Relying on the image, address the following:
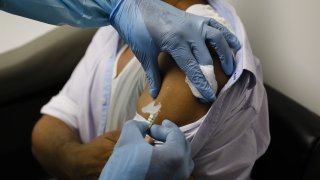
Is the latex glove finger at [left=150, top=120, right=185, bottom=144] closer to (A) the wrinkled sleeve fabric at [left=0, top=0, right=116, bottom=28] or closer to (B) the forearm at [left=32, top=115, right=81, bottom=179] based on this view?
(A) the wrinkled sleeve fabric at [left=0, top=0, right=116, bottom=28]

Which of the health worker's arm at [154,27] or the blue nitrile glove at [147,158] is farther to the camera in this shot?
the health worker's arm at [154,27]

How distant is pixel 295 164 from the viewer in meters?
1.04

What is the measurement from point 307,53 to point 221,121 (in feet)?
1.05

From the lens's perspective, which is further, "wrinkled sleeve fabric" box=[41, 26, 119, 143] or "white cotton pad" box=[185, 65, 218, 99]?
"wrinkled sleeve fabric" box=[41, 26, 119, 143]

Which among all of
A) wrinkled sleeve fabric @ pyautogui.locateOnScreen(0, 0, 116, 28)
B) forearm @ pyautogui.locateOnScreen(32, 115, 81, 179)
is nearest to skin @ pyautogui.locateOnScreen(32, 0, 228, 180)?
forearm @ pyautogui.locateOnScreen(32, 115, 81, 179)

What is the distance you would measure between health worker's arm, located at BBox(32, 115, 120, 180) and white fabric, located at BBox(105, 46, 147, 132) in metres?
0.08

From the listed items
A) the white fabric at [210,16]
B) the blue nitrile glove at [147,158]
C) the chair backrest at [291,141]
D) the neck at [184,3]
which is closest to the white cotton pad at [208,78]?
the white fabric at [210,16]

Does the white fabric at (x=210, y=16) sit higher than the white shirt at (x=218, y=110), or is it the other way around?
the white fabric at (x=210, y=16)

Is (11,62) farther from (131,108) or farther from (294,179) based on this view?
(294,179)

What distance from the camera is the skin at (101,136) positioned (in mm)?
840

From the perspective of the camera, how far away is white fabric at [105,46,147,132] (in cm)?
105

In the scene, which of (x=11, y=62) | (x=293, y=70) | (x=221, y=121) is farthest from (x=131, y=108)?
(x=11, y=62)

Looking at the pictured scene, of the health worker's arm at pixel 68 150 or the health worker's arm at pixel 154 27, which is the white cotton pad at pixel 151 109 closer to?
the health worker's arm at pixel 154 27

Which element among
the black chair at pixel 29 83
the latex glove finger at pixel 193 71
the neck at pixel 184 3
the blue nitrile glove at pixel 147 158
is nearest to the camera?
the blue nitrile glove at pixel 147 158
